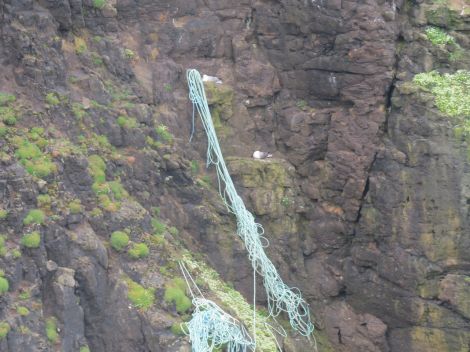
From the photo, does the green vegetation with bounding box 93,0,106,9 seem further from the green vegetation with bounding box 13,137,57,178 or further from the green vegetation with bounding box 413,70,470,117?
the green vegetation with bounding box 413,70,470,117

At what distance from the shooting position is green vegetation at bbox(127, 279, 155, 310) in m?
13.0

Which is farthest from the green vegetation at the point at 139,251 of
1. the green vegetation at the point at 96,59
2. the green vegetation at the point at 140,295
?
the green vegetation at the point at 96,59

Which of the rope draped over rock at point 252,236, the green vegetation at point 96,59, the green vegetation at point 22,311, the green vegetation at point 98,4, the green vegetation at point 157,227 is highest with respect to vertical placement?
the green vegetation at point 98,4

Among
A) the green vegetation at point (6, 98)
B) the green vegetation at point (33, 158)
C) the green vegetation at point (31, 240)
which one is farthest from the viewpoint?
the green vegetation at point (6, 98)

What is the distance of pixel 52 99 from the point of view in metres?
14.1

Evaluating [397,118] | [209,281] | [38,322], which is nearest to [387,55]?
[397,118]

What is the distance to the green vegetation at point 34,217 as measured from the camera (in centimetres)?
1245

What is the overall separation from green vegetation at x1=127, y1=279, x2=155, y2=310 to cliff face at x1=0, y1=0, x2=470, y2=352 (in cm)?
3

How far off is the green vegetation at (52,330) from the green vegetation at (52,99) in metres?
3.60

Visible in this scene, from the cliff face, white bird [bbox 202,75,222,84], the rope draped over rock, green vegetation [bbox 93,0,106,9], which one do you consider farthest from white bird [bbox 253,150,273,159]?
green vegetation [bbox 93,0,106,9]

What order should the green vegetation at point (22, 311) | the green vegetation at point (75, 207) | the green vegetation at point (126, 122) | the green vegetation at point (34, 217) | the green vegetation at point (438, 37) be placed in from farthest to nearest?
the green vegetation at point (438, 37)
the green vegetation at point (126, 122)
the green vegetation at point (75, 207)
the green vegetation at point (34, 217)
the green vegetation at point (22, 311)

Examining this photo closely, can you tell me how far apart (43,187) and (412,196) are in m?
6.89

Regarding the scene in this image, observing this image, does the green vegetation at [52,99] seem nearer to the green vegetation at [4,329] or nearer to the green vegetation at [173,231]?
the green vegetation at [173,231]

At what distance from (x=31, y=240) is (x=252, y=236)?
4843 millimetres
